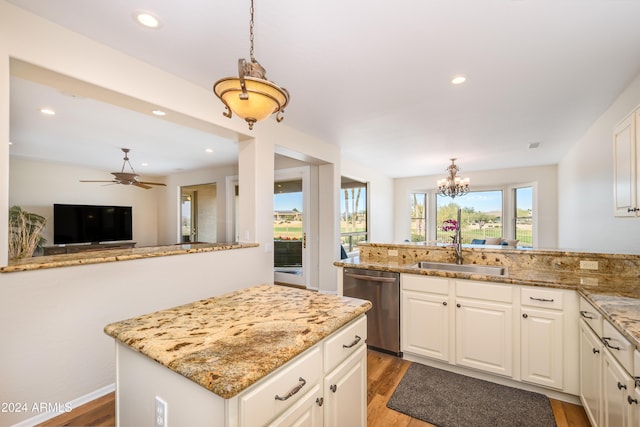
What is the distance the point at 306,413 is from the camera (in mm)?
1066

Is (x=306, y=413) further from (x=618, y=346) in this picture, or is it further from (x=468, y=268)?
(x=468, y=268)

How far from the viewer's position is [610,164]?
301 centimetres

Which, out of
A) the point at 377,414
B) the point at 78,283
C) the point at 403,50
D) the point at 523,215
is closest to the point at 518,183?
the point at 523,215

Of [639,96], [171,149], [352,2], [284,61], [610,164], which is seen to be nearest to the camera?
[352,2]

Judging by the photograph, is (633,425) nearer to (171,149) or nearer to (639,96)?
(639,96)

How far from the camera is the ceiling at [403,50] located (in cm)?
169

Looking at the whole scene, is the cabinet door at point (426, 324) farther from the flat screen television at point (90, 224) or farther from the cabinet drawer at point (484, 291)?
the flat screen television at point (90, 224)

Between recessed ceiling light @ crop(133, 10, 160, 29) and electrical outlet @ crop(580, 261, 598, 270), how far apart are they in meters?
3.69

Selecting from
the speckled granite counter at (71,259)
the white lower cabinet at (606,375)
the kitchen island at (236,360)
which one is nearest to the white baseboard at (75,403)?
the speckled granite counter at (71,259)

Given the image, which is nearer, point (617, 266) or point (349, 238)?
point (617, 266)

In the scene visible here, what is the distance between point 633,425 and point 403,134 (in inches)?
141

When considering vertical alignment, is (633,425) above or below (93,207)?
below

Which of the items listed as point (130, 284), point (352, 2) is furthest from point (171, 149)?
point (352, 2)

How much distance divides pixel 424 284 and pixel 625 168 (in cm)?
165
